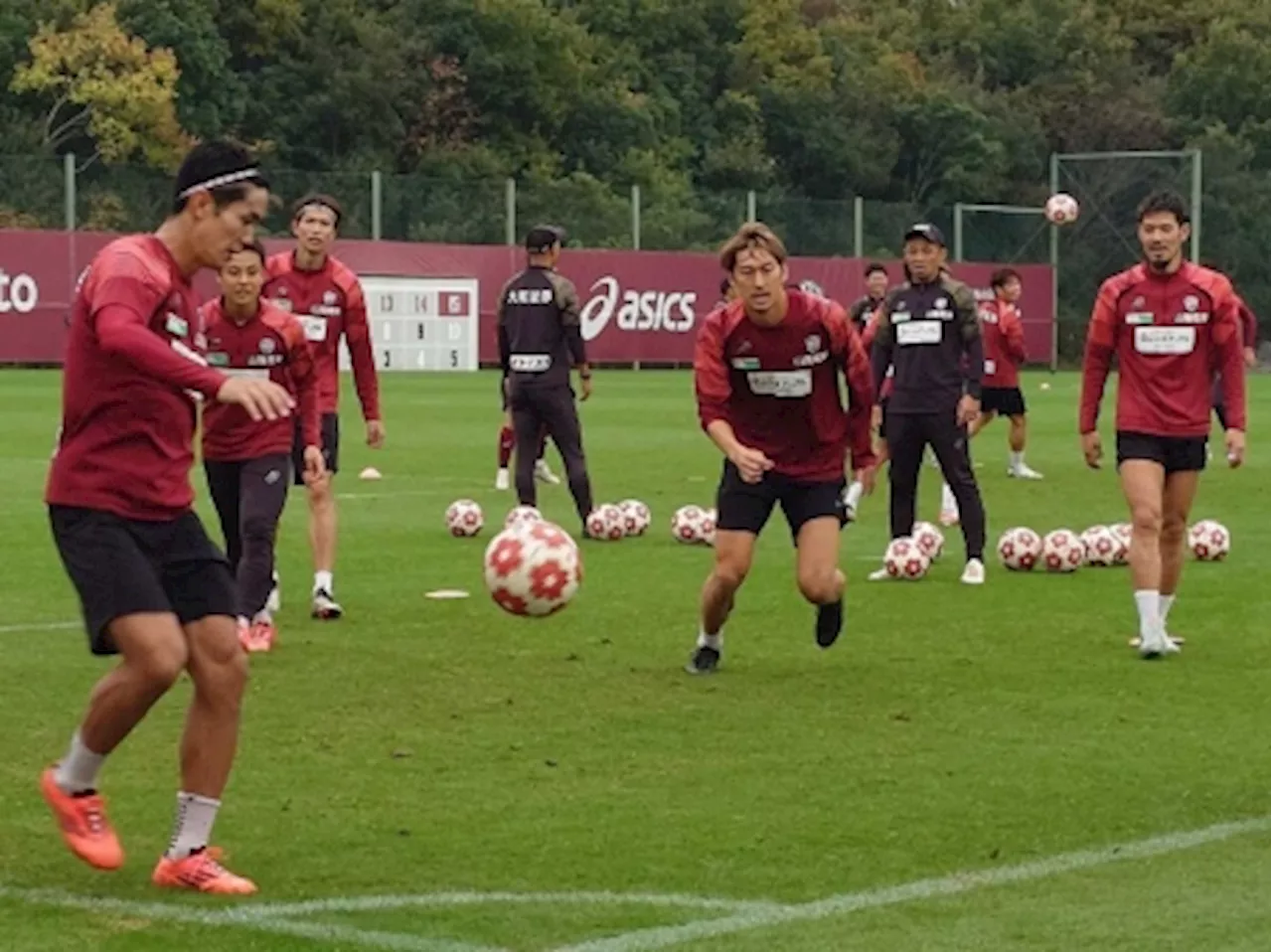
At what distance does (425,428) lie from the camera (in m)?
33.2

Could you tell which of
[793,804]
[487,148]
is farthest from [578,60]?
[793,804]

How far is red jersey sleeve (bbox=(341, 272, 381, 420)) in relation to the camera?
1450 cm

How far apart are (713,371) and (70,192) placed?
123 feet

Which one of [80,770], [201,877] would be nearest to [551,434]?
[80,770]

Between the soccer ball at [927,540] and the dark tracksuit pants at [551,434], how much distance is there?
278 centimetres

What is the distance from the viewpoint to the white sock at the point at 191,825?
7609mm

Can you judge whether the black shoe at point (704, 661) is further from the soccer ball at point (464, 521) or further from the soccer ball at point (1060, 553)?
the soccer ball at point (464, 521)

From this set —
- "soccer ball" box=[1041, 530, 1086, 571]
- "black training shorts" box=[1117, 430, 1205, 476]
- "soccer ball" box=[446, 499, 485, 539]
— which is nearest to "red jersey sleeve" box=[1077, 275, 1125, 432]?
"black training shorts" box=[1117, 430, 1205, 476]

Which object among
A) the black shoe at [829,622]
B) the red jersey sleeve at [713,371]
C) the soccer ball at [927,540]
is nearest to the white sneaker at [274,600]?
the red jersey sleeve at [713,371]

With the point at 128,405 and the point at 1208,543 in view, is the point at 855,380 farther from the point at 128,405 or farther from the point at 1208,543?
the point at 1208,543

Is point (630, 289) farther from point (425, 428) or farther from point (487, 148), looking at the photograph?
point (425, 428)

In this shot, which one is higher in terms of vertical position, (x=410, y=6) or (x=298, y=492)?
(x=410, y=6)

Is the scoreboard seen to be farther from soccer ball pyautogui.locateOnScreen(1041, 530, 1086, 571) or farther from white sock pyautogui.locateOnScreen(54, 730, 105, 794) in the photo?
white sock pyautogui.locateOnScreen(54, 730, 105, 794)

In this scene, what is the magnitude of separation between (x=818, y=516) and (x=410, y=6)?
64.3m
